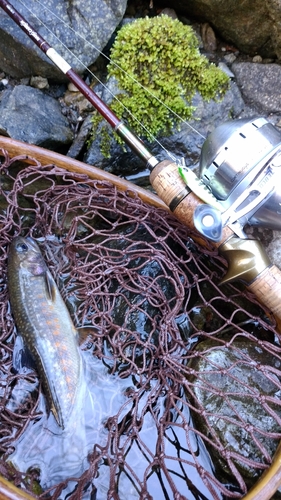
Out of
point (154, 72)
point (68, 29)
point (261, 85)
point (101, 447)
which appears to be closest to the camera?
Result: point (101, 447)

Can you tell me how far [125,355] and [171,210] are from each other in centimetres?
77

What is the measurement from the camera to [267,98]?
316 cm

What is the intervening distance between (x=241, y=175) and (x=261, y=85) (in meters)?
1.44

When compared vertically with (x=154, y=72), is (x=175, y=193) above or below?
below

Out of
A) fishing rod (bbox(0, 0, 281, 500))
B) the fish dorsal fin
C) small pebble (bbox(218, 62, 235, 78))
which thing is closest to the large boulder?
small pebble (bbox(218, 62, 235, 78))

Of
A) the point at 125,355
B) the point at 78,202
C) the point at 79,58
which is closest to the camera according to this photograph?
the point at 125,355

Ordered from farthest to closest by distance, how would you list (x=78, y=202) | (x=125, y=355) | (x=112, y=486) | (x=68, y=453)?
1. (x=78, y=202)
2. (x=125, y=355)
3. (x=68, y=453)
4. (x=112, y=486)

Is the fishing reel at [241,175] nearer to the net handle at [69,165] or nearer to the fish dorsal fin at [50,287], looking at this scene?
the net handle at [69,165]

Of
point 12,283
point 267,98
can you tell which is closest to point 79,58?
point 267,98

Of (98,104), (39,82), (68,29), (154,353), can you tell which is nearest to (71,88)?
(39,82)

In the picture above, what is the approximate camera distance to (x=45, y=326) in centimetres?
238

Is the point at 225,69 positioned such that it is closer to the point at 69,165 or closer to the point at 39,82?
the point at 39,82

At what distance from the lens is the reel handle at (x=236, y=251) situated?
2121mm

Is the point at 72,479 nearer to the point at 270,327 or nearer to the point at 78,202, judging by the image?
the point at 270,327
